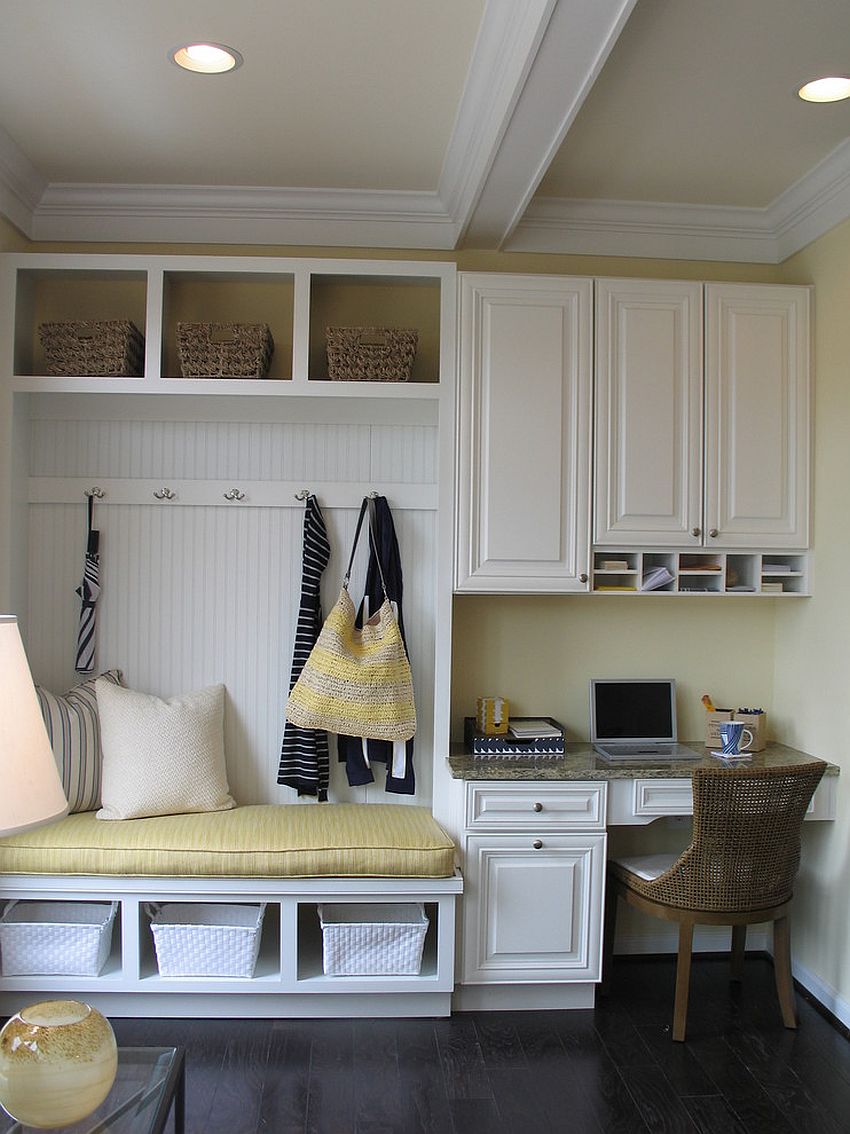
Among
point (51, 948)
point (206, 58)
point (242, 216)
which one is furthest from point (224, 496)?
point (51, 948)

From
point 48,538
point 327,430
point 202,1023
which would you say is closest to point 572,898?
point 202,1023

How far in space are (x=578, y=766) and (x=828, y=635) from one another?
0.97 meters

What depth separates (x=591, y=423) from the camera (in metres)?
3.38

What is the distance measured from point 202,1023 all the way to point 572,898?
1.22 meters

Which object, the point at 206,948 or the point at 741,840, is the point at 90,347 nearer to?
the point at 206,948

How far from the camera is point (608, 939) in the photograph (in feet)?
11.1

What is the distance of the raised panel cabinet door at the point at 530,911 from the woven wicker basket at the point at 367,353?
1574 mm

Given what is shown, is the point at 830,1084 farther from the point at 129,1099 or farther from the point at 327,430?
the point at 327,430

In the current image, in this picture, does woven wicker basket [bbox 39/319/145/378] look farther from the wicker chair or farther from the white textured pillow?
the wicker chair

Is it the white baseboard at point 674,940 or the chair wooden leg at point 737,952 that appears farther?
the white baseboard at point 674,940

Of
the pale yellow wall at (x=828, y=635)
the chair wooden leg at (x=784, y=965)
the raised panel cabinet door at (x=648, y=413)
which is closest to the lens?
the chair wooden leg at (x=784, y=965)

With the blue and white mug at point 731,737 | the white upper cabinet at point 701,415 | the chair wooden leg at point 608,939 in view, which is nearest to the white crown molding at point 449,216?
the white upper cabinet at point 701,415

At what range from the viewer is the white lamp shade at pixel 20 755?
60.7 inches

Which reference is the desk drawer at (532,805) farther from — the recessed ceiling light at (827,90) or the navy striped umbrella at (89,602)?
the recessed ceiling light at (827,90)
